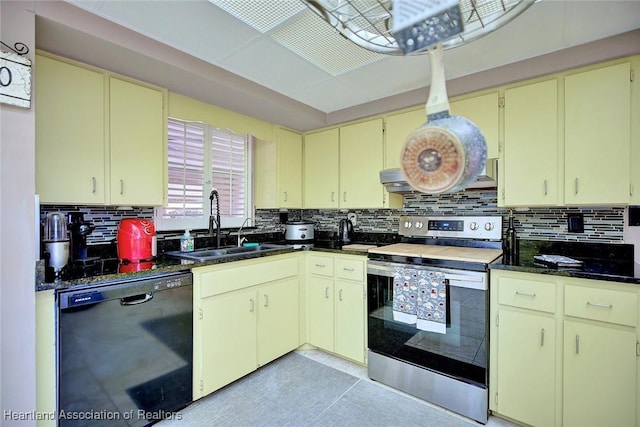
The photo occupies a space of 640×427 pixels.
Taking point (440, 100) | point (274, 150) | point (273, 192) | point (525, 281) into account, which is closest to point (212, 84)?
point (274, 150)

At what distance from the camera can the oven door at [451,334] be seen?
1.83 metres

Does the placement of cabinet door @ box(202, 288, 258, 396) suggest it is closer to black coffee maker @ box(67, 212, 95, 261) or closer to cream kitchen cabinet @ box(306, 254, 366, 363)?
cream kitchen cabinet @ box(306, 254, 366, 363)

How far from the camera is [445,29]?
660mm

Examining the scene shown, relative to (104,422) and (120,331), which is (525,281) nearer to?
(120,331)

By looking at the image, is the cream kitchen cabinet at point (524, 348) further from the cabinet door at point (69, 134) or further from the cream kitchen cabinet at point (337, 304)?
the cabinet door at point (69, 134)

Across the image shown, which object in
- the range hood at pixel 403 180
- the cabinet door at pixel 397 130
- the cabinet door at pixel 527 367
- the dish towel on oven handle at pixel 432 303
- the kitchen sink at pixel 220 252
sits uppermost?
the cabinet door at pixel 397 130

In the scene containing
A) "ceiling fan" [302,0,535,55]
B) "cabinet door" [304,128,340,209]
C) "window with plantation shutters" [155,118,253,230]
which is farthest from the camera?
"cabinet door" [304,128,340,209]

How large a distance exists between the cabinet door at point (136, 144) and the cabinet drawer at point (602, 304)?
8.35ft

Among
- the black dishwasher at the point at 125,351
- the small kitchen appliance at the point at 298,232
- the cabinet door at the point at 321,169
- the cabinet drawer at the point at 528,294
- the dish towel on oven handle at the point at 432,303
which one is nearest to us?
the black dishwasher at the point at 125,351

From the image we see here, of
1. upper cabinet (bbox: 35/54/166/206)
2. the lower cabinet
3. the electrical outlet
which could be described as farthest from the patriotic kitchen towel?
upper cabinet (bbox: 35/54/166/206)

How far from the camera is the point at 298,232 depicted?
310 centimetres

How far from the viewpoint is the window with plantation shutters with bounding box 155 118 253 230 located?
2.45m

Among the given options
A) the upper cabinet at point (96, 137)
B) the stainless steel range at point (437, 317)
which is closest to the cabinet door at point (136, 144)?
the upper cabinet at point (96, 137)

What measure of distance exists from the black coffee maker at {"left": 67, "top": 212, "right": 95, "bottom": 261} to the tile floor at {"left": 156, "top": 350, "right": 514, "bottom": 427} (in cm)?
113
